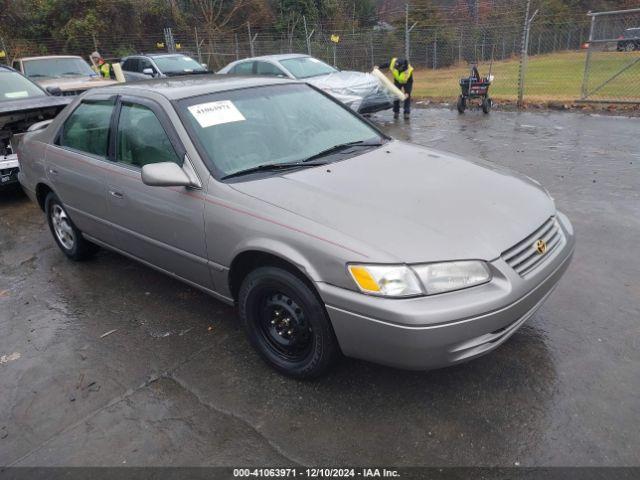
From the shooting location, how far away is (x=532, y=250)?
283cm

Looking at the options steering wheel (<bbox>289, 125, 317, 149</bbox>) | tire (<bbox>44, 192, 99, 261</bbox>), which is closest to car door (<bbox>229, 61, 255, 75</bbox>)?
tire (<bbox>44, 192, 99, 261</bbox>)

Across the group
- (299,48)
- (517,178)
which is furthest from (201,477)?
(299,48)

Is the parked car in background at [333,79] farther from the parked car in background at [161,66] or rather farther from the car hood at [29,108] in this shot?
the car hood at [29,108]

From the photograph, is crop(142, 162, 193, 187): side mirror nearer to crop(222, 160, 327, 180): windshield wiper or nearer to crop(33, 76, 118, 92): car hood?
crop(222, 160, 327, 180): windshield wiper

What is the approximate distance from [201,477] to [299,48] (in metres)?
21.5

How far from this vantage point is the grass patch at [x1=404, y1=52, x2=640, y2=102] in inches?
523

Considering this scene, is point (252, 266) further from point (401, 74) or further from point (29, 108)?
point (401, 74)

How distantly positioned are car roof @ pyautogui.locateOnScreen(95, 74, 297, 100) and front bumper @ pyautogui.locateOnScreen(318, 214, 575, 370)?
73.6 inches

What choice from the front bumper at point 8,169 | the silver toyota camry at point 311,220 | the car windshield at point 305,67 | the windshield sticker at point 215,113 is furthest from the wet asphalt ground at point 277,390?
the car windshield at point 305,67

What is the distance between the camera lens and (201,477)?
2.46m

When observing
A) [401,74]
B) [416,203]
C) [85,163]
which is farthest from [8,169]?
[401,74]

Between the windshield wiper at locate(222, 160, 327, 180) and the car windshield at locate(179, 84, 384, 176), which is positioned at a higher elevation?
the car windshield at locate(179, 84, 384, 176)

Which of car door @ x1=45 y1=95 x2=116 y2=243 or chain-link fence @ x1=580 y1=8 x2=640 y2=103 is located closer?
car door @ x1=45 y1=95 x2=116 y2=243

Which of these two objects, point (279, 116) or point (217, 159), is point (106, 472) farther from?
point (279, 116)
